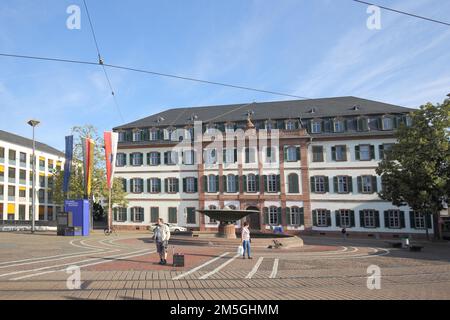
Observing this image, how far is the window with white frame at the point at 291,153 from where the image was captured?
4153cm

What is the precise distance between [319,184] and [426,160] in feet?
45.8

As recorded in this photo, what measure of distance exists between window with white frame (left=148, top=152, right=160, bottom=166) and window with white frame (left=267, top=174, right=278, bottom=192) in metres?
14.1

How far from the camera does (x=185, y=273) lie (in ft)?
39.7

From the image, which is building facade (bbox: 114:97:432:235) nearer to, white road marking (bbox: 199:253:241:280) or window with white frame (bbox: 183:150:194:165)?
window with white frame (bbox: 183:150:194:165)

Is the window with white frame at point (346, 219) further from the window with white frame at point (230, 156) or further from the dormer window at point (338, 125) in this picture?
the window with white frame at point (230, 156)

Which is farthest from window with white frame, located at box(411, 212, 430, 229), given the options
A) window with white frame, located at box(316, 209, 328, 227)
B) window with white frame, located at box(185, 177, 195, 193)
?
window with white frame, located at box(185, 177, 195, 193)

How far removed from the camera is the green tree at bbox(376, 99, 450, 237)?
27.2 metres

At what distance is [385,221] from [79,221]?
1174 inches

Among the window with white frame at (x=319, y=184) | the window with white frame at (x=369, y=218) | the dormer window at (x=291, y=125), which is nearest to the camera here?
the window with white frame at (x=369, y=218)

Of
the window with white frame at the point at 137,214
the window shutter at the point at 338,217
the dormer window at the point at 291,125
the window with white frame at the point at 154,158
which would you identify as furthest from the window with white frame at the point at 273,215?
the window with white frame at the point at 137,214

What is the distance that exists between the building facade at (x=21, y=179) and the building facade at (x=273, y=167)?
17131 mm

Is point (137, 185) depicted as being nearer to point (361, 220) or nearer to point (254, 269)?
point (361, 220)
